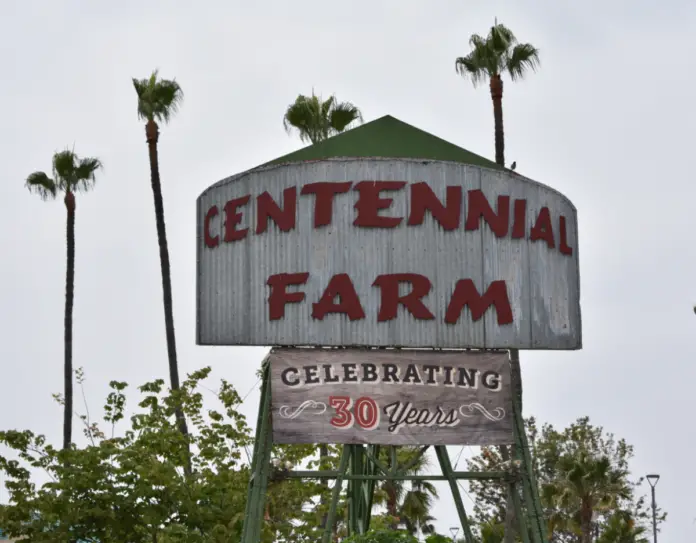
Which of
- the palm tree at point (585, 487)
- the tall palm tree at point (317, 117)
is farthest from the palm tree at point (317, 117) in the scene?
the palm tree at point (585, 487)

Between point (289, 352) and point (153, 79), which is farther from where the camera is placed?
point (153, 79)

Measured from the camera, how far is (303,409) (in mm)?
25719

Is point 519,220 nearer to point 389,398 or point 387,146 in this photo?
point 387,146

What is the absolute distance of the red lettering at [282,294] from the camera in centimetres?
2609

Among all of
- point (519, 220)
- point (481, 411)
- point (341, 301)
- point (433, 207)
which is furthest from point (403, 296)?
point (519, 220)

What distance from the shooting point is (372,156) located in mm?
26469

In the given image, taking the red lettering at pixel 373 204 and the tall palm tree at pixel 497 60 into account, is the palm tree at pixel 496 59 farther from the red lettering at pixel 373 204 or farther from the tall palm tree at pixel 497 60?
the red lettering at pixel 373 204

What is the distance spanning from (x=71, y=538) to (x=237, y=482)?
5.07m

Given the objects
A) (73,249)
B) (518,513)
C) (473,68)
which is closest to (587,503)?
(473,68)

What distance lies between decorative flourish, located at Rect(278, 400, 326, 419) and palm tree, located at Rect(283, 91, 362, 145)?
30677 millimetres

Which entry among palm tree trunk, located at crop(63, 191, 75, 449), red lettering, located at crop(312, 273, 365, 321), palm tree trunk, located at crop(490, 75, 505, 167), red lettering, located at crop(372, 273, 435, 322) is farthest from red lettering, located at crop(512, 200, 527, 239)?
palm tree trunk, located at crop(63, 191, 75, 449)

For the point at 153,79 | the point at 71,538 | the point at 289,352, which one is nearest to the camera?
the point at 289,352

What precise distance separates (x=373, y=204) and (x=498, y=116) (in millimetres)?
24409

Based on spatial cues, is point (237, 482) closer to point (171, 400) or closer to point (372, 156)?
point (171, 400)
